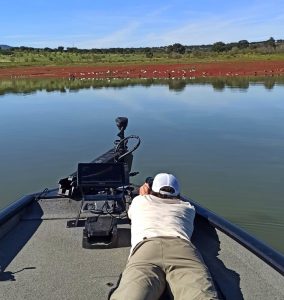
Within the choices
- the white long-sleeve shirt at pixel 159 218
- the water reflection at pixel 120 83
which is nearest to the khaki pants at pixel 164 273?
the white long-sleeve shirt at pixel 159 218

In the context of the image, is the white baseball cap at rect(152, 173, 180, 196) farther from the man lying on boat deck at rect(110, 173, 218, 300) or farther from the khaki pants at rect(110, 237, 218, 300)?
the khaki pants at rect(110, 237, 218, 300)

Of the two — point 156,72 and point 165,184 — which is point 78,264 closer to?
point 165,184

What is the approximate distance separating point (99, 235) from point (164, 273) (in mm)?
1304

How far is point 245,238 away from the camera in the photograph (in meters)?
4.54

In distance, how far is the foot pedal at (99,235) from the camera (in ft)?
15.4

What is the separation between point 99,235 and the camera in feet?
15.5

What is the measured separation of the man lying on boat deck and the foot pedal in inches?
17.3

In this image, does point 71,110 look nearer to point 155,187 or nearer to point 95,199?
point 95,199

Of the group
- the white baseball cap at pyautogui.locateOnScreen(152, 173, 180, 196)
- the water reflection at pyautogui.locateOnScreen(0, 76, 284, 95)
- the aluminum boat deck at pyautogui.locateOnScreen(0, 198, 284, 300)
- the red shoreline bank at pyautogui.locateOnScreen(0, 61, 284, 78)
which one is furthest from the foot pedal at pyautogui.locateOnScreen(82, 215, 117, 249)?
the red shoreline bank at pyautogui.locateOnScreen(0, 61, 284, 78)

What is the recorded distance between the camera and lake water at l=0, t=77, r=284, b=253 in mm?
8422

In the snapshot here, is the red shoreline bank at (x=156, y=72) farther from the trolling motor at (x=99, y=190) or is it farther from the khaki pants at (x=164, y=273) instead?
the khaki pants at (x=164, y=273)

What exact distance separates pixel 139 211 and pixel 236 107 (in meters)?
15.9

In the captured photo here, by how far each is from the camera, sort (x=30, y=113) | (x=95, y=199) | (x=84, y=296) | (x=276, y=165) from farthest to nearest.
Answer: (x=30, y=113) → (x=276, y=165) → (x=95, y=199) → (x=84, y=296)

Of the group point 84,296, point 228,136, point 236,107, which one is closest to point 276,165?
point 228,136
